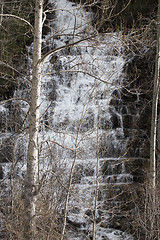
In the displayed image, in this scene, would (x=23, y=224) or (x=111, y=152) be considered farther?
(x=111, y=152)

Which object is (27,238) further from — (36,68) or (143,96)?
(143,96)

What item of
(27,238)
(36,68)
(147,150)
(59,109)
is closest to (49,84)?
(59,109)

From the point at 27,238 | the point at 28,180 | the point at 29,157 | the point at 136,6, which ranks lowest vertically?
the point at 27,238

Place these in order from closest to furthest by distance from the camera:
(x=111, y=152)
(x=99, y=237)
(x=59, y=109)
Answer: (x=99, y=237) → (x=111, y=152) → (x=59, y=109)

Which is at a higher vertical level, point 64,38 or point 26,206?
point 64,38

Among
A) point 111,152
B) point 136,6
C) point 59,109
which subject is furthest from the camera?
point 136,6

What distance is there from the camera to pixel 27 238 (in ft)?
13.2

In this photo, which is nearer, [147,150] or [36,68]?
[36,68]

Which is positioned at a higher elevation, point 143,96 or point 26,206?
point 143,96

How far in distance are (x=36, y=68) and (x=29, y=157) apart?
1433 mm

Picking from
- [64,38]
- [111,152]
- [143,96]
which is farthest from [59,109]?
[64,38]

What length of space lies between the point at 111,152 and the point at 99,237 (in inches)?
145

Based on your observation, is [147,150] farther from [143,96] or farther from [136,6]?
[136,6]

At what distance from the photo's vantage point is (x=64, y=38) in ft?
49.5
